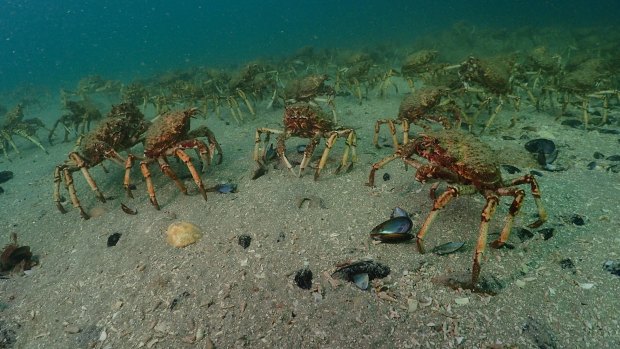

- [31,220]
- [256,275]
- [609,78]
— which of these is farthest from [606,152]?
[31,220]

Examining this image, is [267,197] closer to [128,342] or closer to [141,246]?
[141,246]

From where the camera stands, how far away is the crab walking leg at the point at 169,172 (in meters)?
5.30

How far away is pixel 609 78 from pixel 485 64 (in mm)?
4289

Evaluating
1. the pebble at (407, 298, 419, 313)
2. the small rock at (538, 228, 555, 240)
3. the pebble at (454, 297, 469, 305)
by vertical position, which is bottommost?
the small rock at (538, 228, 555, 240)

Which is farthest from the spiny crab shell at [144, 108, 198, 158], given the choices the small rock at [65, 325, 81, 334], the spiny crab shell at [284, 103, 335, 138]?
the small rock at [65, 325, 81, 334]

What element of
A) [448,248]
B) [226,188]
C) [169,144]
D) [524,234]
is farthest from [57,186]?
[524,234]

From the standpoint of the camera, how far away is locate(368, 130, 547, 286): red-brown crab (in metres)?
3.46

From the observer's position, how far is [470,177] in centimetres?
381

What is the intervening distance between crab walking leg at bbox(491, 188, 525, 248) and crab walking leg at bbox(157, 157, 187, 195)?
4.61 metres

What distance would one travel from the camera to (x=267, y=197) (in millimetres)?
5449

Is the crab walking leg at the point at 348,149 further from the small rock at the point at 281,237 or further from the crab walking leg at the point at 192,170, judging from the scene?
the crab walking leg at the point at 192,170

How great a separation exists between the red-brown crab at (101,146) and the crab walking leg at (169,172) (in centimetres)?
95

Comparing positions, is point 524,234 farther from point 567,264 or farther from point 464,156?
point 464,156

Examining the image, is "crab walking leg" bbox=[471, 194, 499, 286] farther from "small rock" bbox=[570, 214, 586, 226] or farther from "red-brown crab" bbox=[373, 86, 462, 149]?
"red-brown crab" bbox=[373, 86, 462, 149]
